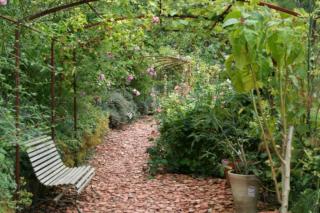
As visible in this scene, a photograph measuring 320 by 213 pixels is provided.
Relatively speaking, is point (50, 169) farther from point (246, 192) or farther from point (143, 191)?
point (246, 192)

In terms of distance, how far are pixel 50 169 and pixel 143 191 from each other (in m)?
1.28

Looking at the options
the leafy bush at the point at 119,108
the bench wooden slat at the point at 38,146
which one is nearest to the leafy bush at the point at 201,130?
the bench wooden slat at the point at 38,146

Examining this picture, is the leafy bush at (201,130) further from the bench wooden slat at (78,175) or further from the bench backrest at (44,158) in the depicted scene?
the bench backrest at (44,158)

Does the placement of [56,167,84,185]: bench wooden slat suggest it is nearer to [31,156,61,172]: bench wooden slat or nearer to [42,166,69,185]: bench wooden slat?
[42,166,69,185]: bench wooden slat

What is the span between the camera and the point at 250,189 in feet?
12.6

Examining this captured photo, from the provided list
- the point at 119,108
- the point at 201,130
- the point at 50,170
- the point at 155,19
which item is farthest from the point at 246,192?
the point at 119,108

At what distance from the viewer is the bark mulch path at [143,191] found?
4453 millimetres

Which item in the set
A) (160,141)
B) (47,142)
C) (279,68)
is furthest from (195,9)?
(160,141)

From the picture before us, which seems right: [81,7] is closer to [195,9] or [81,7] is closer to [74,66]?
[74,66]

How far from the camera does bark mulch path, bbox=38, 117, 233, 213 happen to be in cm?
445

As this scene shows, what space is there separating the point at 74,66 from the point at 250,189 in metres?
2.71

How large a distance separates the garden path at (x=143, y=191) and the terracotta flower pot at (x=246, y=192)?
0.31m

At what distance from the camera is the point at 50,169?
4270 millimetres

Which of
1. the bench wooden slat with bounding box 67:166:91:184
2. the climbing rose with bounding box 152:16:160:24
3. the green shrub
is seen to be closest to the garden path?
the bench wooden slat with bounding box 67:166:91:184
